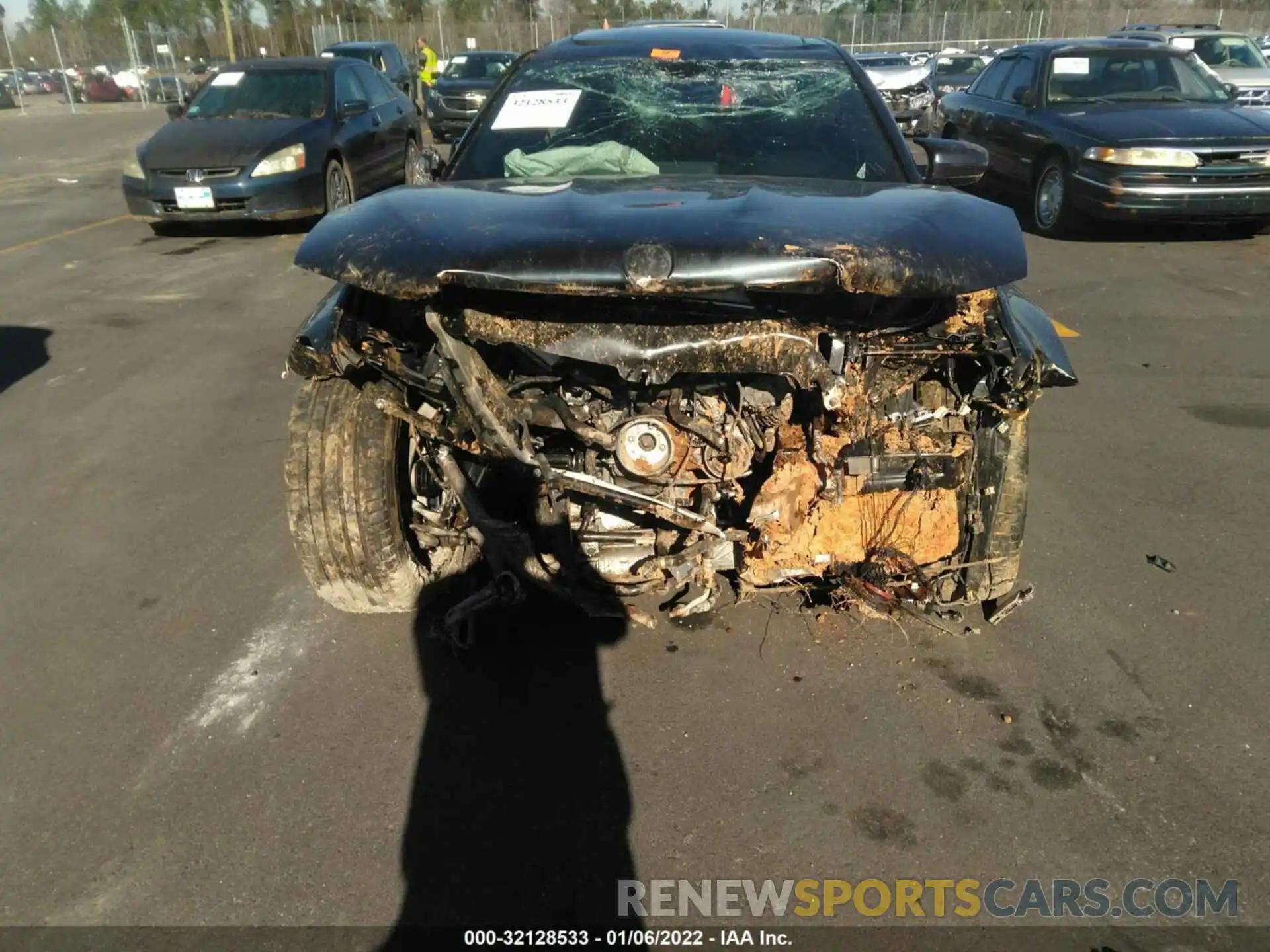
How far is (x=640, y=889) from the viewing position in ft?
7.62

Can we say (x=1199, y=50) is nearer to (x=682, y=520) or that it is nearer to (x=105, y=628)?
(x=682, y=520)

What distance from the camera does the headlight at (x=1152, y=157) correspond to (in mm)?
8398

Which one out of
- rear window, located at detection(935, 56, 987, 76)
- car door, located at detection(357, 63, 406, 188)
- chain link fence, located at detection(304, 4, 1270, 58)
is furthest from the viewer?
chain link fence, located at detection(304, 4, 1270, 58)

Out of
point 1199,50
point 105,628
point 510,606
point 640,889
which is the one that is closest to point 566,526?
point 510,606

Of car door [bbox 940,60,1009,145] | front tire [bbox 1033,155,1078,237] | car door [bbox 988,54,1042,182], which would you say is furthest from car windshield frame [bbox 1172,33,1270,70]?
front tire [bbox 1033,155,1078,237]

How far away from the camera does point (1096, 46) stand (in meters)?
9.74

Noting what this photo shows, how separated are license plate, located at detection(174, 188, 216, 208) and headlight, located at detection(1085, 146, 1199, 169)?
8.30 metres

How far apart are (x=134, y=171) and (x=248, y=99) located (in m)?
1.57

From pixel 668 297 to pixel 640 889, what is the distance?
1.45 m

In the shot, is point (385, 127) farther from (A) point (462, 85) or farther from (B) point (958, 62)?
(B) point (958, 62)

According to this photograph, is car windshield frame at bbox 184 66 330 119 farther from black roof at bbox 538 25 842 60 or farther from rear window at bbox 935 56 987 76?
rear window at bbox 935 56 987 76

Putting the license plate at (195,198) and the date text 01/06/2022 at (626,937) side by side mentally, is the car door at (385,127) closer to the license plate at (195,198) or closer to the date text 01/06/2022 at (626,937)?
the license plate at (195,198)

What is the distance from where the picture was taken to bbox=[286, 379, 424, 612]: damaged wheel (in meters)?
3.02

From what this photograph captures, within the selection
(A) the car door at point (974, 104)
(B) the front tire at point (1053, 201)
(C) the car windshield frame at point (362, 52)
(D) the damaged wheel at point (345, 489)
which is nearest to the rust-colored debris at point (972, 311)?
(D) the damaged wheel at point (345, 489)
